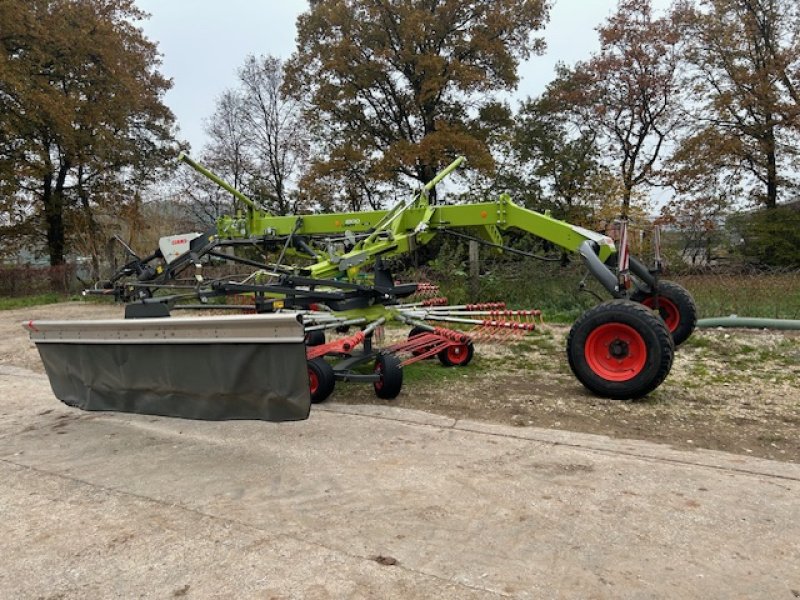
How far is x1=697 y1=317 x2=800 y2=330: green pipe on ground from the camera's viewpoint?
23.8 feet

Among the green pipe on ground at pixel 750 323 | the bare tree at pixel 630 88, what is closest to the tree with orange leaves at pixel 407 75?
the bare tree at pixel 630 88

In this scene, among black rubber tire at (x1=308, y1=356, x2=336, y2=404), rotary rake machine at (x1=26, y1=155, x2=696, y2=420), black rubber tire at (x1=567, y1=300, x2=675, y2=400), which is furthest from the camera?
black rubber tire at (x1=308, y1=356, x2=336, y2=404)

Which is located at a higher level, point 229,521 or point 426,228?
point 426,228

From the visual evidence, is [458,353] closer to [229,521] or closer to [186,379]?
[186,379]

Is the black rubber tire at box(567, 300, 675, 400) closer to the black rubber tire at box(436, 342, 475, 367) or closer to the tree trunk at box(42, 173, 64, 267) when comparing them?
the black rubber tire at box(436, 342, 475, 367)

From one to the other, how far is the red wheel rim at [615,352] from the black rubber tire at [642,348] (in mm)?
22

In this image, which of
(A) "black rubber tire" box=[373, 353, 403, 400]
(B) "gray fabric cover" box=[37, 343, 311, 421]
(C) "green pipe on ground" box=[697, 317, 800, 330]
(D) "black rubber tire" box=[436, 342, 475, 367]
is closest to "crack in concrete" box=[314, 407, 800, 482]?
(A) "black rubber tire" box=[373, 353, 403, 400]

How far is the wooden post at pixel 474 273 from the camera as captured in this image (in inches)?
419

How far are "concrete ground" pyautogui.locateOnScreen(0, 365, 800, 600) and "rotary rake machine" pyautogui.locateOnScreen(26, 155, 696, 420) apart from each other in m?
0.45

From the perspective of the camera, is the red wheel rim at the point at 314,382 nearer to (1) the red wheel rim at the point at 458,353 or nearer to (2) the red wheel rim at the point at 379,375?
(2) the red wheel rim at the point at 379,375

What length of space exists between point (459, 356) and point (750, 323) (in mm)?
3996

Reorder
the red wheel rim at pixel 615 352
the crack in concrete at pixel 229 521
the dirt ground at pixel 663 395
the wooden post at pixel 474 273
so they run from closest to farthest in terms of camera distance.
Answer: the crack in concrete at pixel 229 521
the dirt ground at pixel 663 395
the red wheel rim at pixel 615 352
the wooden post at pixel 474 273

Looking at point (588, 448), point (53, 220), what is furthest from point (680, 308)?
point (53, 220)

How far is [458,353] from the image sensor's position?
6344 millimetres
